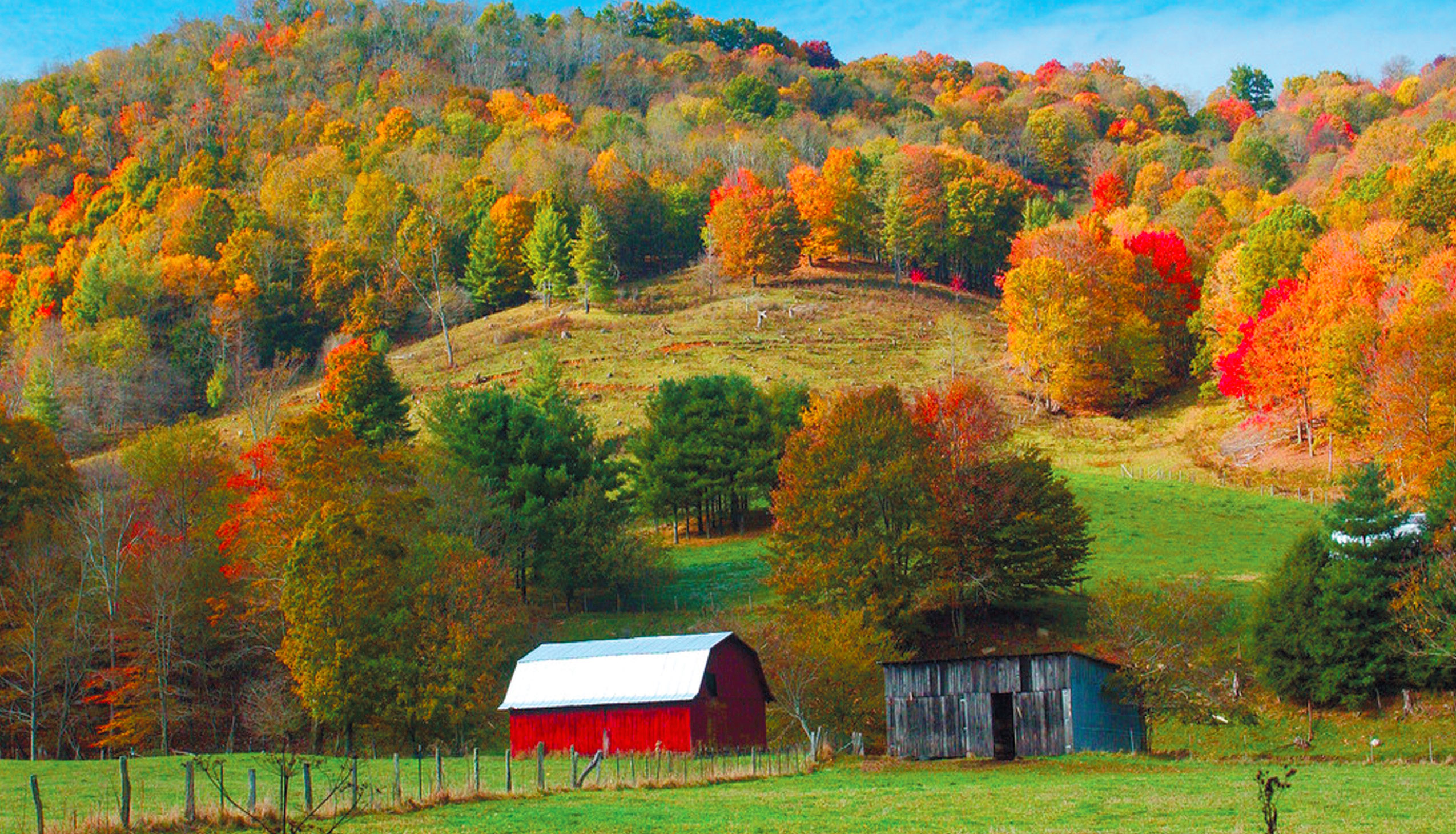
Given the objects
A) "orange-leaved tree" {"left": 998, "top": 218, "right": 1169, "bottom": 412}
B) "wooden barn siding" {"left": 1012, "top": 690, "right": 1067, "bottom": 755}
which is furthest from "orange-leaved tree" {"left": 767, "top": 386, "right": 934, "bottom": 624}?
"orange-leaved tree" {"left": 998, "top": 218, "right": 1169, "bottom": 412}

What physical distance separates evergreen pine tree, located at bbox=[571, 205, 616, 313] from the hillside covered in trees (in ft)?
1.24

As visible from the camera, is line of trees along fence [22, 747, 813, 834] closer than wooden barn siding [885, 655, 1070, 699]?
Yes

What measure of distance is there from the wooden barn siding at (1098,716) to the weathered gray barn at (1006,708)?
3 cm

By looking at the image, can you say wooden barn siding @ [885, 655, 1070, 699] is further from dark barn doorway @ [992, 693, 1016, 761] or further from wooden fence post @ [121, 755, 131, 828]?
wooden fence post @ [121, 755, 131, 828]

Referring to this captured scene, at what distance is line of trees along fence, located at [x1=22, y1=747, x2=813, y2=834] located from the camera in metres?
19.3

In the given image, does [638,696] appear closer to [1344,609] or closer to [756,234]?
[1344,609]

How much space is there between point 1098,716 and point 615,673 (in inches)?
577

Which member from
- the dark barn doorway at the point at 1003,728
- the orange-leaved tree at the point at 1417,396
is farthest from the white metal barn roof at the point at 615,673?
the orange-leaved tree at the point at 1417,396

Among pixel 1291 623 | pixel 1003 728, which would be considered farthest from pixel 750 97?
Result: pixel 1003 728

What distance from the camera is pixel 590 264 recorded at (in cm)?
10231

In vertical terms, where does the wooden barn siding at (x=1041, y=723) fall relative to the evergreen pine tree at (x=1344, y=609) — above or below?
below

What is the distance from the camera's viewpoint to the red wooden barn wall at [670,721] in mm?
38156

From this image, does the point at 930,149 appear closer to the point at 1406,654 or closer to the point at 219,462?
the point at 219,462

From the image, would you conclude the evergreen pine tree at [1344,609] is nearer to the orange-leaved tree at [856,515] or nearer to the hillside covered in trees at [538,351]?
the hillside covered in trees at [538,351]
